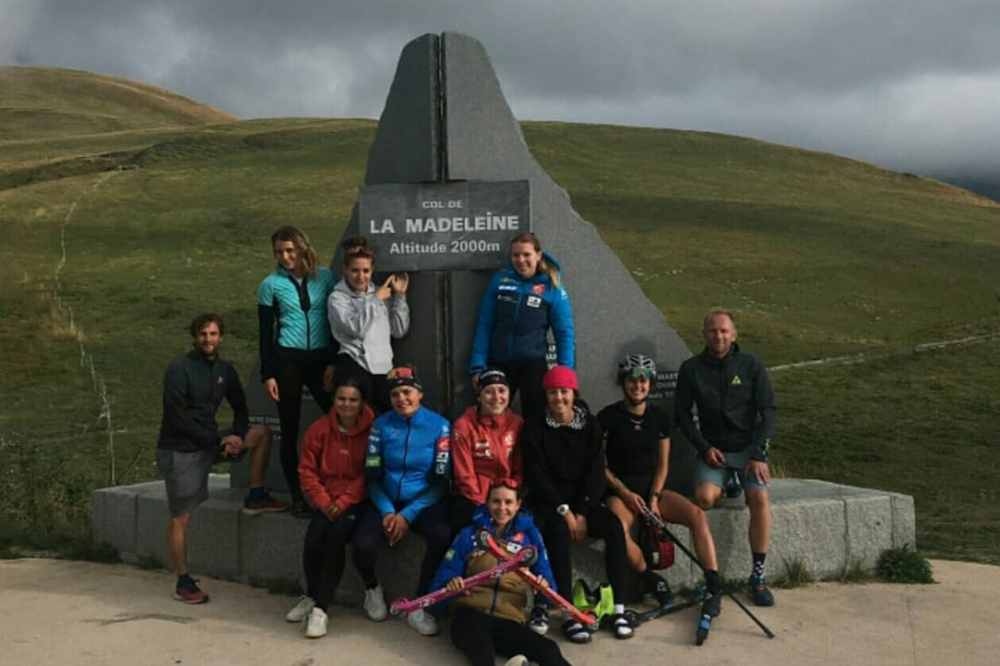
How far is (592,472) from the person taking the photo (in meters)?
6.57

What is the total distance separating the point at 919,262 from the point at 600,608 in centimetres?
3961

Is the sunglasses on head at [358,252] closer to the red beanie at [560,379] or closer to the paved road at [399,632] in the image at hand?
the red beanie at [560,379]

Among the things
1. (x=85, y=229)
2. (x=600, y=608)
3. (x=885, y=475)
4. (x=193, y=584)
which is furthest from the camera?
(x=85, y=229)

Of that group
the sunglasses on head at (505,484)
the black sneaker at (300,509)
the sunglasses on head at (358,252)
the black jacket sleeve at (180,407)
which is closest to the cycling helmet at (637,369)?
the sunglasses on head at (505,484)

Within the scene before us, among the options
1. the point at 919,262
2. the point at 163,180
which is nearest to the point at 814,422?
the point at 919,262

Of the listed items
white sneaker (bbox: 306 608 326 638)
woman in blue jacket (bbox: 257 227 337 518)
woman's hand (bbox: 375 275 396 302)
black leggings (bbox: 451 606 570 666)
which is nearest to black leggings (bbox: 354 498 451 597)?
white sneaker (bbox: 306 608 326 638)

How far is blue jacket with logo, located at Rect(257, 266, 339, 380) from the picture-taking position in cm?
718

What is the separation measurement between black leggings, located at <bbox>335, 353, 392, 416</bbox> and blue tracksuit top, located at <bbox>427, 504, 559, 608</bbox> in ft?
4.30

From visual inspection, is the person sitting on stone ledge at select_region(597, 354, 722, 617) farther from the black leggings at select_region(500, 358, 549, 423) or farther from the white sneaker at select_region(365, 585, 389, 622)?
the white sneaker at select_region(365, 585, 389, 622)

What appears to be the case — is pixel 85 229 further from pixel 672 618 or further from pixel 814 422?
pixel 672 618

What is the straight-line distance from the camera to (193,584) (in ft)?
22.9

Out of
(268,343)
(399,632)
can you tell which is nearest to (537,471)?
(399,632)

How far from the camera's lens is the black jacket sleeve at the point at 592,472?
655 cm

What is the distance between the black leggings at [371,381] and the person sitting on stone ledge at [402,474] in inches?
20.6
